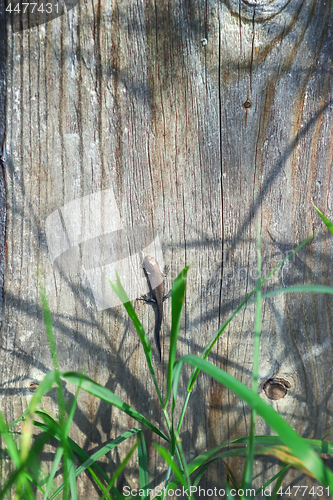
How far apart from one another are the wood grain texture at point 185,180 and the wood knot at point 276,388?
0.05 metres

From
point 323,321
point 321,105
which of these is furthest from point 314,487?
point 321,105

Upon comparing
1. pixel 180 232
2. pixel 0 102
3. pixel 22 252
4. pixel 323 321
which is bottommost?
pixel 323 321

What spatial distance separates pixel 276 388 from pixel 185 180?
1069mm

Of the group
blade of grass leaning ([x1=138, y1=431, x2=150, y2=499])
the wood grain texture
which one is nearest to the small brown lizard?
the wood grain texture

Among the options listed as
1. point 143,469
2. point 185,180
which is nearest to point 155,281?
point 185,180

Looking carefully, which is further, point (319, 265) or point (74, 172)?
point (319, 265)

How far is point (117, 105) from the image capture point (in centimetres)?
120

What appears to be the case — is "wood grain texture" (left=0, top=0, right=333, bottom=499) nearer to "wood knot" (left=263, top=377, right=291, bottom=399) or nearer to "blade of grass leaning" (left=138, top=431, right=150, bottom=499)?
"wood knot" (left=263, top=377, right=291, bottom=399)

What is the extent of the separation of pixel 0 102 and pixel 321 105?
1307mm

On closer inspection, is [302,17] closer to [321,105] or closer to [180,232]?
[321,105]

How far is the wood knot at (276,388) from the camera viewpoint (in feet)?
4.66

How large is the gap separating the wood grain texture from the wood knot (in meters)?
0.05

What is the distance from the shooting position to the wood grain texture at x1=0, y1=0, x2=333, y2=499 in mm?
1149

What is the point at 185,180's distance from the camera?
1.26 meters
